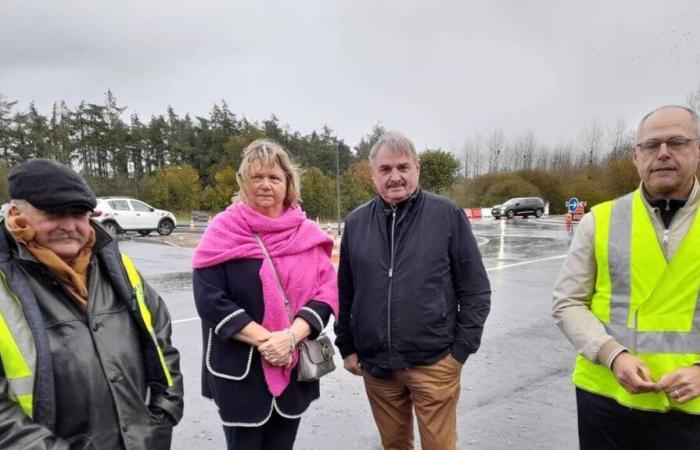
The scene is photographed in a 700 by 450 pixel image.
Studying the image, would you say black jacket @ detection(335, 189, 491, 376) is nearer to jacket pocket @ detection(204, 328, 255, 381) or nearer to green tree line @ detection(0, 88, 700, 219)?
jacket pocket @ detection(204, 328, 255, 381)

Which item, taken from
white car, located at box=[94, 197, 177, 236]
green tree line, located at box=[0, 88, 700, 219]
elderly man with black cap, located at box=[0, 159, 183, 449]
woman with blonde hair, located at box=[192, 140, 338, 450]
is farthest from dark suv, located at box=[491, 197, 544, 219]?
elderly man with black cap, located at box=[0, 159, 183, 449]

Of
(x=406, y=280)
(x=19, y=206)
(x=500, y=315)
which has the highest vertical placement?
(x=19, y=206)

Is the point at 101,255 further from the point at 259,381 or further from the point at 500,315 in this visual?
the point at 500,315

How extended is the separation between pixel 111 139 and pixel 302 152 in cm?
2339

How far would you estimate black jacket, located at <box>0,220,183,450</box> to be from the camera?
1.53 m

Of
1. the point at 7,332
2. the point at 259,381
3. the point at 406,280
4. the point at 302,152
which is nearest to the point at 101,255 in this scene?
the point at 7,332

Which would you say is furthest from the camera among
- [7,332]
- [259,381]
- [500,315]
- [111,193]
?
[111,193]

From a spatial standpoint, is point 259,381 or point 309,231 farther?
point 309,231

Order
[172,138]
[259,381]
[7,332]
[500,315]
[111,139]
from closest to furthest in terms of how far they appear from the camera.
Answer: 1. [7,332]
2. [259,381]
3. [500,315]
4. [111,139]
5. [172,138]

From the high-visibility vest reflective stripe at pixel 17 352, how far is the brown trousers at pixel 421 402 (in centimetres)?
167

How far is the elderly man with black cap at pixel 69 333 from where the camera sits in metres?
1.51

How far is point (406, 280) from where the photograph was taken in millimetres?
2420

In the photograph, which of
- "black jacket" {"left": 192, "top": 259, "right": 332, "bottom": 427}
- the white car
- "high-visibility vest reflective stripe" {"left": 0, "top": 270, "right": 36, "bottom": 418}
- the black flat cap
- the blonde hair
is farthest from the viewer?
the white car

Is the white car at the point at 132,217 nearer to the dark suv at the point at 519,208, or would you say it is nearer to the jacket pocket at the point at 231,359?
the jacket pocket at the point at 231,359
